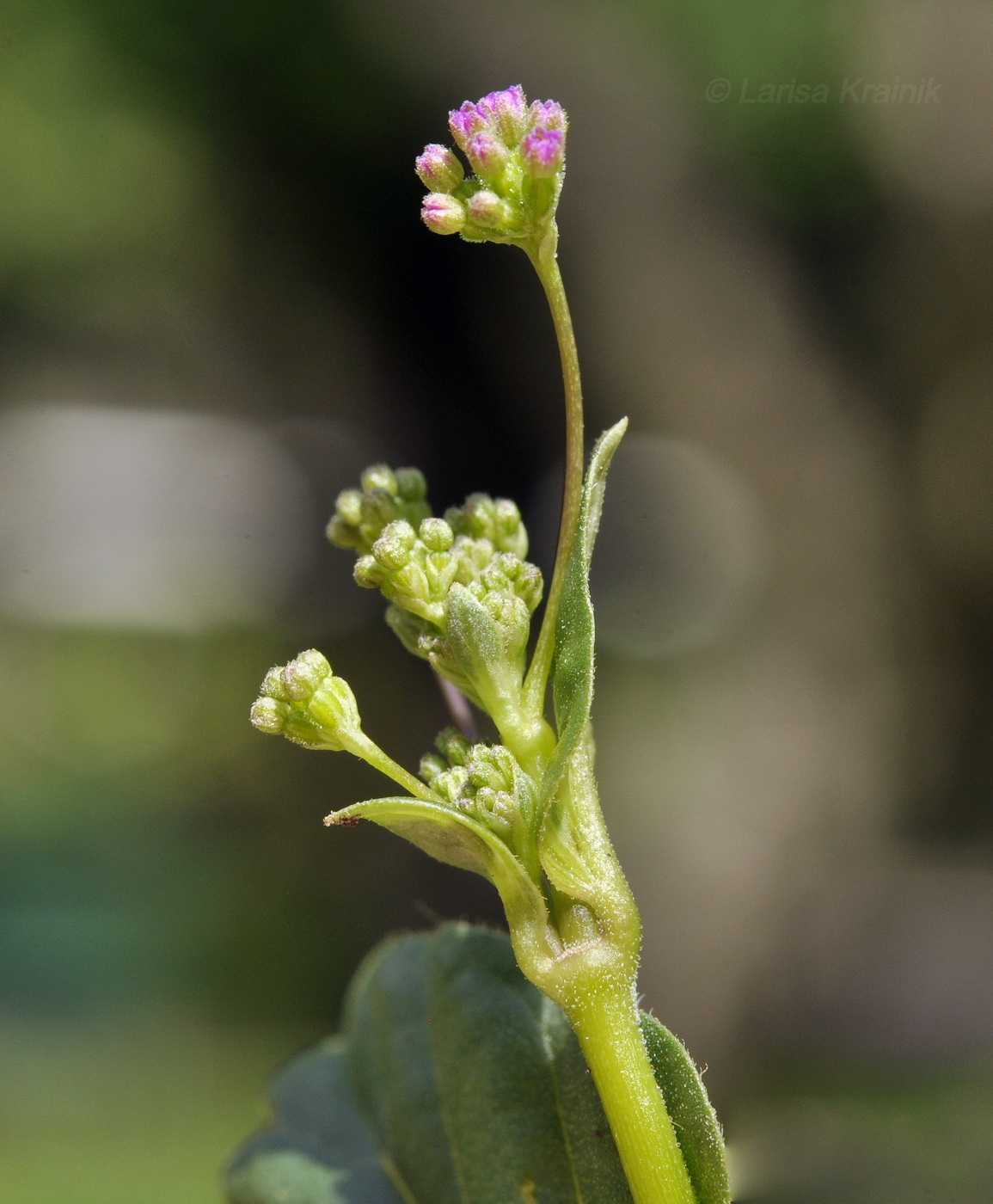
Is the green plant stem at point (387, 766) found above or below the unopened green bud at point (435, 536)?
below

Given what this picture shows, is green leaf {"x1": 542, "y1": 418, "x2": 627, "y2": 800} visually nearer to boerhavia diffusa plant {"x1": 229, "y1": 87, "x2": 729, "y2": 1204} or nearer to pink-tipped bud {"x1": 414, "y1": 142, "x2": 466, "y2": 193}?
boerhavia diffusa plant {"x1": 229, "y1": 87, "x2": 729, "y2": 1204}

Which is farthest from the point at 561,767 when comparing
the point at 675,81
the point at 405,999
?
the point at 675,81

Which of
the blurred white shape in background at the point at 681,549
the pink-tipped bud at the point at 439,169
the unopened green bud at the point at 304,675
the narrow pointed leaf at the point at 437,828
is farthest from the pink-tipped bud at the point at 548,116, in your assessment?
the blurred white shape in background at the point at 681,549

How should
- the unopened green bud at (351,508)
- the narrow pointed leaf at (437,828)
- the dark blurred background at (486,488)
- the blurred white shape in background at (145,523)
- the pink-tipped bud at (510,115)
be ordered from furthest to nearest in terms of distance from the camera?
the blurred white shape in background at (145,523) < the dark blurred background at (486,488) < the unopened green bud at (351,508) < the pink-tipped bud at (510,115) < the narrow pointed leaf at (437,828)

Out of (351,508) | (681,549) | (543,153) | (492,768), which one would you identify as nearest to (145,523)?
(681,549)

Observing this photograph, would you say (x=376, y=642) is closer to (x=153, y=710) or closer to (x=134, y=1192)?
(x=153, y=710)

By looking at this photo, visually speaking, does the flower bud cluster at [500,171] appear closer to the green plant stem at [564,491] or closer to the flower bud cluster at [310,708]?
the green plant stem at [564,491]

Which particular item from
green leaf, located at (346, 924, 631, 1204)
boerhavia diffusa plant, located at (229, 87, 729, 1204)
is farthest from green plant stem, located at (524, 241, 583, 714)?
green leaf, located at (346, 924, 631, 1204)
